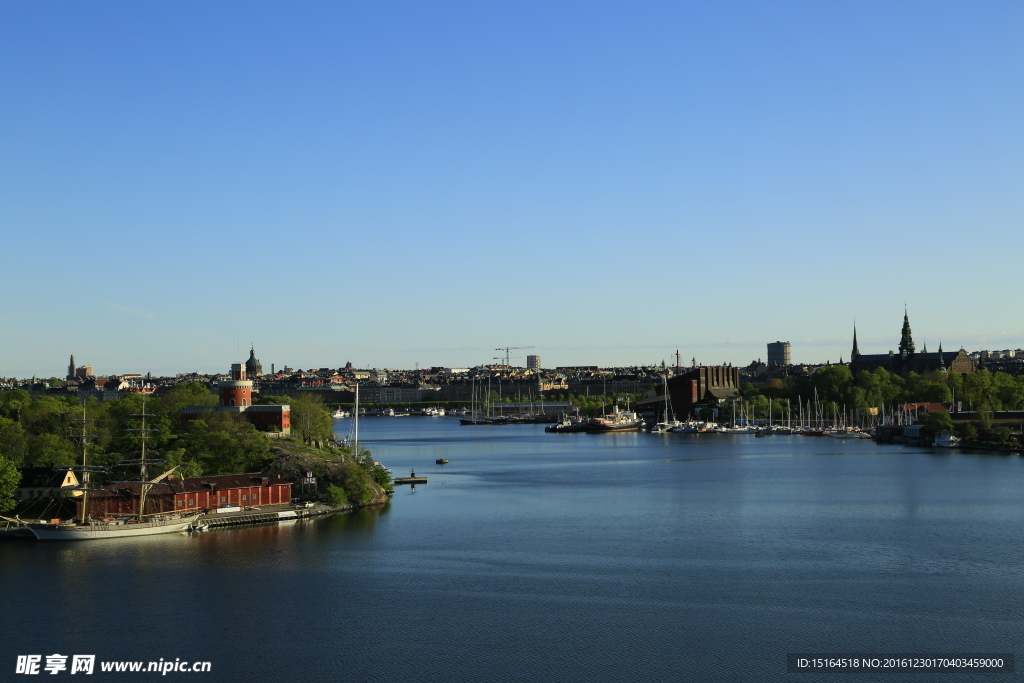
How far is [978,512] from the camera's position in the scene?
41812 mm

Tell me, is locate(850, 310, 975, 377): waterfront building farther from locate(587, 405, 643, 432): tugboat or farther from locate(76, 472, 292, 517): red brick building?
locate(76, 472, 292, 517): red brick building

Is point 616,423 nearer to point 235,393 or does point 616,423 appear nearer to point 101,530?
point 235,393

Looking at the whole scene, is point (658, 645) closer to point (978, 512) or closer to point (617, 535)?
point (617, 535)

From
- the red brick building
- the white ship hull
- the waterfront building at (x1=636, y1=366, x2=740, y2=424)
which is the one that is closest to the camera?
the white ship hull

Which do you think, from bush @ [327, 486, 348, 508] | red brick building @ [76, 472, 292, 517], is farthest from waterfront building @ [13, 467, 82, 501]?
bush @ [327, 486, 348, 508]

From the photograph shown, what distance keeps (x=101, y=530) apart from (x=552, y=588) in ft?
56.3

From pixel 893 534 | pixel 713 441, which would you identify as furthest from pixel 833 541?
pixel 713 441

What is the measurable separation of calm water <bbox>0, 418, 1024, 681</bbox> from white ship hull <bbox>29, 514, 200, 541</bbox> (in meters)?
1.02

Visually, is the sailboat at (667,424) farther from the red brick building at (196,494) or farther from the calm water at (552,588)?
the red brick building at (196,494)

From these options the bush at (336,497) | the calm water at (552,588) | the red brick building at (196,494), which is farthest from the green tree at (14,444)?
the bush at (336,497)

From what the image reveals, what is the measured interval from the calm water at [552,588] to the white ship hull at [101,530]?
1017 mm

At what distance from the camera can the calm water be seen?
22.9 metres

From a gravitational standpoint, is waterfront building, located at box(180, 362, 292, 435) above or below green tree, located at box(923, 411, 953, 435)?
above

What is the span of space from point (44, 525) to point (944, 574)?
27.8 metres
